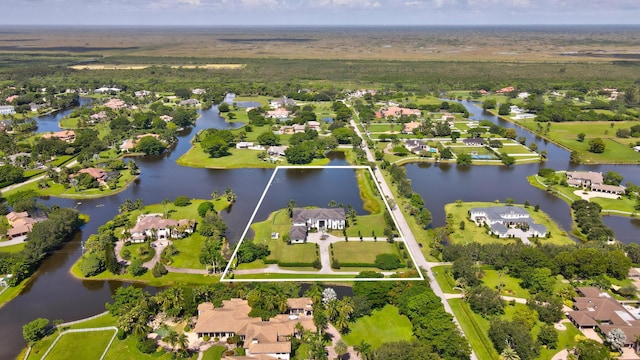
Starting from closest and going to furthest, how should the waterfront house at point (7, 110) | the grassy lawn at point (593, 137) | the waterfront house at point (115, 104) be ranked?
the grassy lawn at point (593, 137) < the waterfront house at point (7, 110) < the waterfront house at point (115, 104)

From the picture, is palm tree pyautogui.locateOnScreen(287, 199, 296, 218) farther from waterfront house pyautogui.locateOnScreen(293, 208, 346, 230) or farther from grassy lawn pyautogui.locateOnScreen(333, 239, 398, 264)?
grassy lawn pyautogui.locateOnScreen(333, 239, 398, 264)

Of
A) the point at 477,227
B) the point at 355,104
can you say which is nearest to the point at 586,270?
the point at 477,227

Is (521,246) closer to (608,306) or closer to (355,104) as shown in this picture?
(608,306)

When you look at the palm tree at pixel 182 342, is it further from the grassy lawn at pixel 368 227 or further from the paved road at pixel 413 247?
the grassy lawn at pixel 368 227

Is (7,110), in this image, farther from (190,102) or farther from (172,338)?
(172,338)

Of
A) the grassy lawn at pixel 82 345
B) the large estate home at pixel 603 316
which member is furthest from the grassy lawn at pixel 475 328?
the grassy lawn at pixel 82 345

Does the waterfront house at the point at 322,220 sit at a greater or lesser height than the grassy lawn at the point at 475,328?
greater

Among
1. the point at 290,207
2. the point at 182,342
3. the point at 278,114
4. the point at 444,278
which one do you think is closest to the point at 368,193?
the point at 290,207
